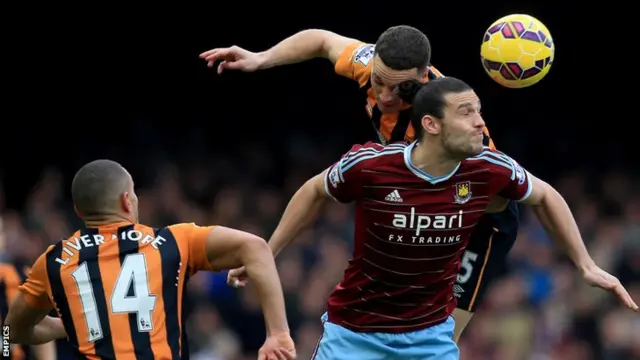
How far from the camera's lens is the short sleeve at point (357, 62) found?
7.42 metres

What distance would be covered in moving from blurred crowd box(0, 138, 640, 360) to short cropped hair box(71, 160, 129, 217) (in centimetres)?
528

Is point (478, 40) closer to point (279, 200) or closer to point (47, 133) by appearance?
point (279, 200)

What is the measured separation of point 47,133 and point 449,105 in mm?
10198

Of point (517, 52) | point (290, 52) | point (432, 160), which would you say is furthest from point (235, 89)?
point (432, 160)

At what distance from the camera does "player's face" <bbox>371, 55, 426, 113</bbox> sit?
682 centimetres

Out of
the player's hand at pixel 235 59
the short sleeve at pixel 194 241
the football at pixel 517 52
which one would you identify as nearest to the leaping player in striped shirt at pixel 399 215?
the football at pixel 517 52

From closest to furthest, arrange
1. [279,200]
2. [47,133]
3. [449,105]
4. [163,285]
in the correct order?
[163,285], [449,105], [279,200], [47,133]

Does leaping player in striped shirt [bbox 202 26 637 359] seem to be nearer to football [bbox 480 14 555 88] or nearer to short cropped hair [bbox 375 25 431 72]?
short cropped hair [bbox 375 25 431 72]

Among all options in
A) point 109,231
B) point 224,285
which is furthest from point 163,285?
point 224,285

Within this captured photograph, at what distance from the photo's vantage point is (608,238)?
1355 cm

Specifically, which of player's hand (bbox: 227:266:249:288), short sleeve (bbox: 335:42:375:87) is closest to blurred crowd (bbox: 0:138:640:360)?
short sleeve (bbox: 335:42:375:87)

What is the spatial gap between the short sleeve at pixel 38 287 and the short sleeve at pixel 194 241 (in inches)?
23.6

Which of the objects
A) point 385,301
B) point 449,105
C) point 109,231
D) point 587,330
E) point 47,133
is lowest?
point 587,330

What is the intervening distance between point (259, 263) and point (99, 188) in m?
0.83
